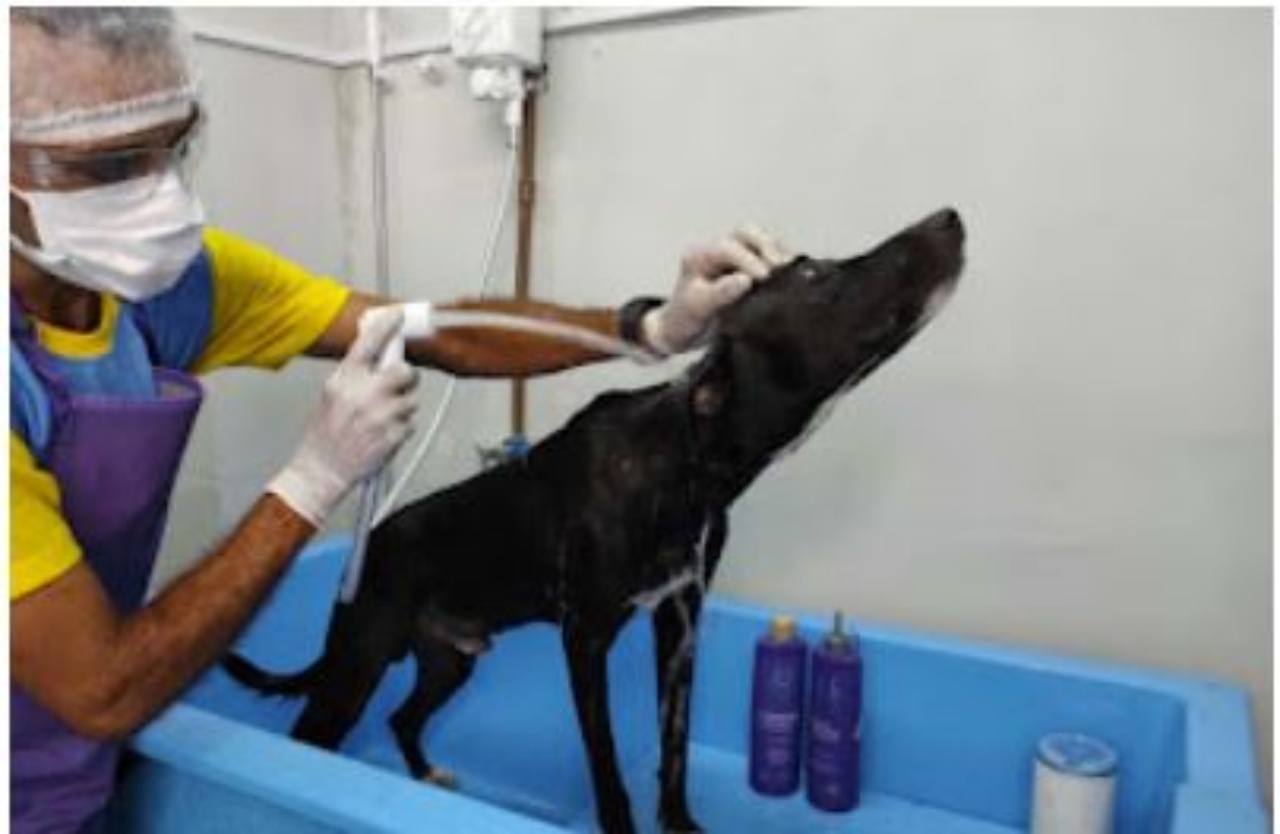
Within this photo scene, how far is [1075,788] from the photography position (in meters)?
1.03

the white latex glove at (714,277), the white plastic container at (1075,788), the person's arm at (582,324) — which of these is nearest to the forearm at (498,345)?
the person's arm at (582,324)

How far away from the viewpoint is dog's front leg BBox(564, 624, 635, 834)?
0.92 meters

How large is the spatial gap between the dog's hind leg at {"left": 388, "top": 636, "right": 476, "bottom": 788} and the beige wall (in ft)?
1.57

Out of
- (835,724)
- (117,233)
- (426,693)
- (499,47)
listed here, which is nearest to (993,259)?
(835,724)

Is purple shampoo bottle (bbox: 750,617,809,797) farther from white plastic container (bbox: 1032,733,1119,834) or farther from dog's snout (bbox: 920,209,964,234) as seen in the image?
dog's snout (bbox: 920,209,964,234)

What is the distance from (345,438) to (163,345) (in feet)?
0.95

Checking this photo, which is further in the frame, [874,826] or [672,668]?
[874,826]

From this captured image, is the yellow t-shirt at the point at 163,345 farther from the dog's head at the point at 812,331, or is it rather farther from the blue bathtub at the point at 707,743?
the dog's head at the point at 812,331

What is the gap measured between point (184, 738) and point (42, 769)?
0.11 m

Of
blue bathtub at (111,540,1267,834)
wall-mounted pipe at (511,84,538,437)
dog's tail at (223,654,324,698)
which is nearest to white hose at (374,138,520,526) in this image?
wall-mounted pipe at (511,84,538,437)

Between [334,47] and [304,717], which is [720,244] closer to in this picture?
[304,717]

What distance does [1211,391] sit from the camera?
1129 millimetres

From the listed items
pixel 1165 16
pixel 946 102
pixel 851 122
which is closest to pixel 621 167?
pixel 851 122

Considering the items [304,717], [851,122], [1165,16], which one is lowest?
[304,717]
